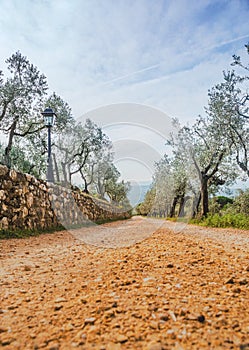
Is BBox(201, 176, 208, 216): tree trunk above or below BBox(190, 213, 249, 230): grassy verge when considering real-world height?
above

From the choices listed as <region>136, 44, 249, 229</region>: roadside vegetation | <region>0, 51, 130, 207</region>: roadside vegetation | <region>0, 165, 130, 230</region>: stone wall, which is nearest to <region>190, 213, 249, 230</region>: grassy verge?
<region>136, 44, 249, 229</region>: roadside vegetation

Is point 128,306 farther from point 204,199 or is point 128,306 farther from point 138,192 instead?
point 138,192

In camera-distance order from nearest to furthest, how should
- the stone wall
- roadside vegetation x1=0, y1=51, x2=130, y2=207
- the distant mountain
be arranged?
the stone wall < roadside vegetation x1=0, y1=51, x2=130, y2=207 < the distant mountain

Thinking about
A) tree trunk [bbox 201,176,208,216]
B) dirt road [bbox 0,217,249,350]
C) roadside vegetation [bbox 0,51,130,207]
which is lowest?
dirt road [bbox 0,217,249,350]

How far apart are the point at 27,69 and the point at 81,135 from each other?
743cm

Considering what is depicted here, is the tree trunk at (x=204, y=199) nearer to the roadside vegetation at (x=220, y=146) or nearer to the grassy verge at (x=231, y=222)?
the roadside vegetation at (x=220, y=146)

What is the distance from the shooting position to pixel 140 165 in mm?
16188

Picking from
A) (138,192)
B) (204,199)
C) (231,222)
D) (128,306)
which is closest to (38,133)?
(204,199)

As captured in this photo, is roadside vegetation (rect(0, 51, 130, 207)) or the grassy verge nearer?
the grassy verge

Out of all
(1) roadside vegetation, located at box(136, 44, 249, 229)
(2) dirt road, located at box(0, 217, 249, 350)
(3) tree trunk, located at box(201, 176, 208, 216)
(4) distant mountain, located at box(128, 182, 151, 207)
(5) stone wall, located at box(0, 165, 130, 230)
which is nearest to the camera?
(2) dirt road, located at box(0, 217, 249, 350)

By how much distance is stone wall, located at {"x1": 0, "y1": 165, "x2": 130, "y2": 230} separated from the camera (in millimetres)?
6172

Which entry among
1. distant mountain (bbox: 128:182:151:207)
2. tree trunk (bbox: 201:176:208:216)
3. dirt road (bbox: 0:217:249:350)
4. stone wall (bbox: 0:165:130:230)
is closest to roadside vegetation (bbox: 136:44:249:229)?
tree trunk (bbox: 201:176:208:216)

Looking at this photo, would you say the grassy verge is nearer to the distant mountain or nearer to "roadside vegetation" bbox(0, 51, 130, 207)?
"roadside vegetation" bbox(0, 51, 130, 207)

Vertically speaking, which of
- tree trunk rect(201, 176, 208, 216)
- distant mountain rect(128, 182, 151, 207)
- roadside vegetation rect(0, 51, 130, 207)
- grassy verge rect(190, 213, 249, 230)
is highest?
roadside vegetation rect(0, 51, 130, 207)
